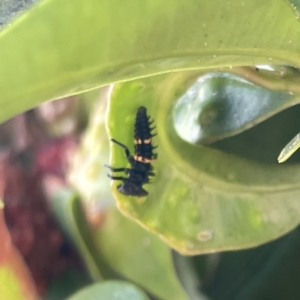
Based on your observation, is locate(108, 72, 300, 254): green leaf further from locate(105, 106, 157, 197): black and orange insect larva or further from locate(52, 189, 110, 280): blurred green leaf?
locate(52, 189, 110, 280): blurred green leaf

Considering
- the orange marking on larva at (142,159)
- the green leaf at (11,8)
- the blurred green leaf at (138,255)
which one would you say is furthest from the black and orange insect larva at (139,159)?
the green leaf at (11,8)

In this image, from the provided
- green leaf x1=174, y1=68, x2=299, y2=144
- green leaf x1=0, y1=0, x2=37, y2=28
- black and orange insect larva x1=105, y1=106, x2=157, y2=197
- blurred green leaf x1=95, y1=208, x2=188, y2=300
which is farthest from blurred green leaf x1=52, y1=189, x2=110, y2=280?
green leaf x1=0, y1=0, x2=37, y2=28

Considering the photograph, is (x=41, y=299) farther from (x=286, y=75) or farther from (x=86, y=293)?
(x=286, y=75)

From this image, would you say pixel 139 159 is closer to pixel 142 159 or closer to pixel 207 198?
pixel 142 159

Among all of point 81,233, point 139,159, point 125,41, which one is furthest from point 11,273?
point 125,41

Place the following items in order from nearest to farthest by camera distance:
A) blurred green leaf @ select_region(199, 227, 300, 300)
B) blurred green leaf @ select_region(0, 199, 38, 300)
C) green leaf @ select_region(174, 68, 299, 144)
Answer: green leaf @ select_region(174, 68, 299, 144)
blurred green leaf @ select_region(0, 199, 38, 300)
blurred green leaf @ select_region(199, 227, 300, 300)
